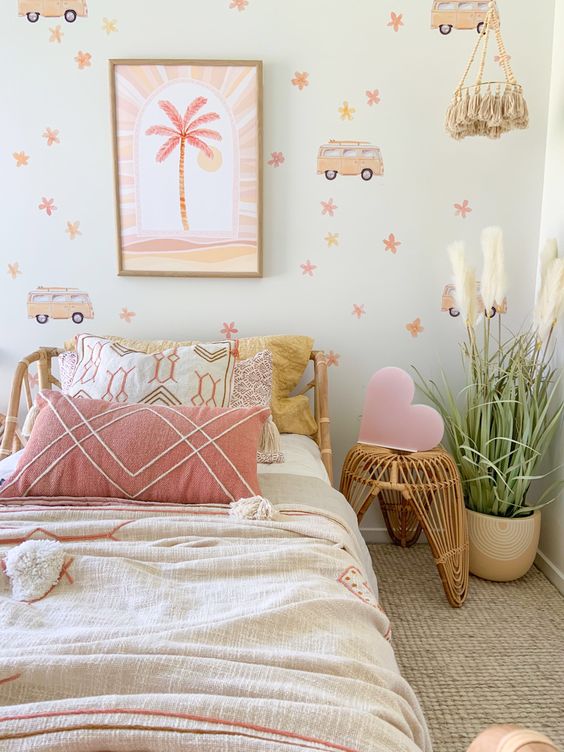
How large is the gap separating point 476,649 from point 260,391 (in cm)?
105

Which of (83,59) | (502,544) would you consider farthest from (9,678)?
(83,59)

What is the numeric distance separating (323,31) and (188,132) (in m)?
0.62

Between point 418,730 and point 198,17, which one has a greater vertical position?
point 198,17

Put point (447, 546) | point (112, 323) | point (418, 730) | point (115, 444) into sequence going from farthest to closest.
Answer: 1. point (112, 323)
2. point (447, 546)
3. point (115, 444)
4. point (418, 730)

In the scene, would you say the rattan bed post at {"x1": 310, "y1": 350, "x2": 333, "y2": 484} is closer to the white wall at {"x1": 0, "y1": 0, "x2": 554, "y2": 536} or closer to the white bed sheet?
the white bed sheet

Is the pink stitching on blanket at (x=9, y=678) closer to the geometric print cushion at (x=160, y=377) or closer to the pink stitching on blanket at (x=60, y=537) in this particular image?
the pink stitching on blanket at (x=60, y=537)

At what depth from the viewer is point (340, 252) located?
2414mm

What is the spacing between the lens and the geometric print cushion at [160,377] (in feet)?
6.03

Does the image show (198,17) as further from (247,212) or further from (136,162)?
(247,212)

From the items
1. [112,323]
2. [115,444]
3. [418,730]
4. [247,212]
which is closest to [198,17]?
[247,212]

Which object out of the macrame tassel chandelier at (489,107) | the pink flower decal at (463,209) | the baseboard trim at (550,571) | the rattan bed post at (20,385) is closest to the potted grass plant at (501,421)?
the baseboard trim at (550,571)

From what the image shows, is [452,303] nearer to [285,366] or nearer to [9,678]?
[285,366]

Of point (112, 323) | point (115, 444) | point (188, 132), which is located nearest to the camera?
point (115, 444)

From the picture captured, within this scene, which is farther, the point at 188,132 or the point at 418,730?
the point at 188,132
